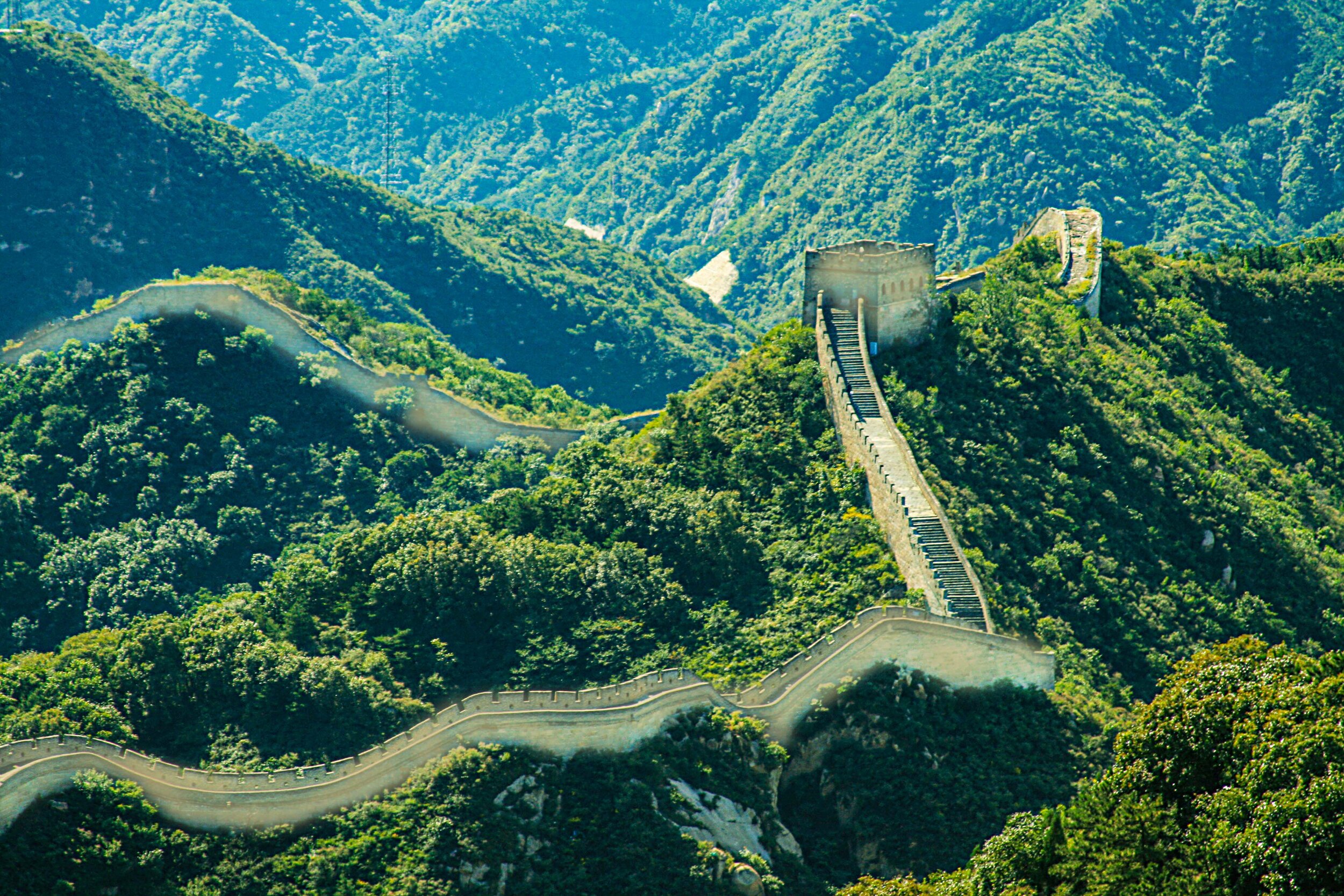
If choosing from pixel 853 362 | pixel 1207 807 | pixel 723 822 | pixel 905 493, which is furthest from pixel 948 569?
pixel 1207 807

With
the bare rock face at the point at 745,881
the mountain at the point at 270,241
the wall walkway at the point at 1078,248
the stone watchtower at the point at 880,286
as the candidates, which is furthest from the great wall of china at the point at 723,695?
the mountain at the point at 270,241

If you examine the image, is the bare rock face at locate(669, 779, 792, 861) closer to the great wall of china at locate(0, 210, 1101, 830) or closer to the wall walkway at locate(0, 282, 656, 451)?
the great wall of china at locate(0, 210, 1101, 830)

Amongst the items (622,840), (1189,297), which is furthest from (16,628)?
(1189,297)

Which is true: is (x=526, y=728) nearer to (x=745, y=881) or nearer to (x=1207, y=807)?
(x=745, y=881)

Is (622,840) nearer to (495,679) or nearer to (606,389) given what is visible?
(495,679)

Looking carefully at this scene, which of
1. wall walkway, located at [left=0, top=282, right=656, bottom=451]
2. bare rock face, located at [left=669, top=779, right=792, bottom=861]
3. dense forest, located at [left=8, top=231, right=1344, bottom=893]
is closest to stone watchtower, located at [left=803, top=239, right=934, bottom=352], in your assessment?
dense forest, located at [left=8, top=231, right=1344, bottom=893]

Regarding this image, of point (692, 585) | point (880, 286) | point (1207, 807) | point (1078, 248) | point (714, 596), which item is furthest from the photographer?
point (1078, 248)
